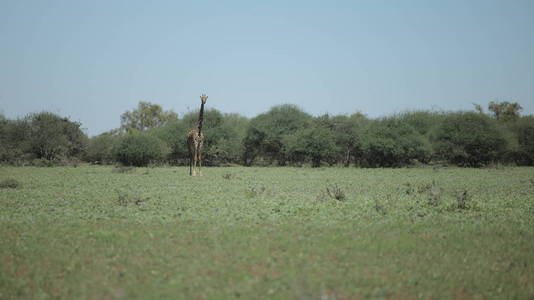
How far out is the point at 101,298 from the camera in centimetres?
554

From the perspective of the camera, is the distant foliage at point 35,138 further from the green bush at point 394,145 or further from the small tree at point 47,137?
the green bush at point 394,145

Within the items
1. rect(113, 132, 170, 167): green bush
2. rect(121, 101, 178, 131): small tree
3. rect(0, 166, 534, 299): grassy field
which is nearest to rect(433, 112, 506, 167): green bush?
rect(113, 132, 170, 167): green bush

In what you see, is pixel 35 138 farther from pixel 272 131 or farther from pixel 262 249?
pixel 262 249

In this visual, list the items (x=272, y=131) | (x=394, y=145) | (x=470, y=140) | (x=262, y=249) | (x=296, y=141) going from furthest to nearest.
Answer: (x=272, y=131)
(x=296, y=141)
(x=394, y=145)
(x=470, y=140)
(x=262, y=249)

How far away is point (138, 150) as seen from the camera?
47656mm

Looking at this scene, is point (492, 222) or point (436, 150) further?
point (436, 150)

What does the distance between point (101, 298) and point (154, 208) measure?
694cm

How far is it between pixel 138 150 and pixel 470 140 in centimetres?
3515

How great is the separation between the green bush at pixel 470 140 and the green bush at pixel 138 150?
101 ft

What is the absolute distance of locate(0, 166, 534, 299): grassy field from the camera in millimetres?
5965

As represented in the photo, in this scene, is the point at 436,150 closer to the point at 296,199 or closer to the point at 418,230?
the point at 296,199

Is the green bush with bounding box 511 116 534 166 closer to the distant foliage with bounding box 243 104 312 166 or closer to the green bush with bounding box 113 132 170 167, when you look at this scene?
the distant foliage with bounding box 243 104 312 166

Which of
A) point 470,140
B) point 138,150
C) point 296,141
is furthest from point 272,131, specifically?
point 470,140

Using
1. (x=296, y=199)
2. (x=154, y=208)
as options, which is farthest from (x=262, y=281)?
(x=296, y=199)
